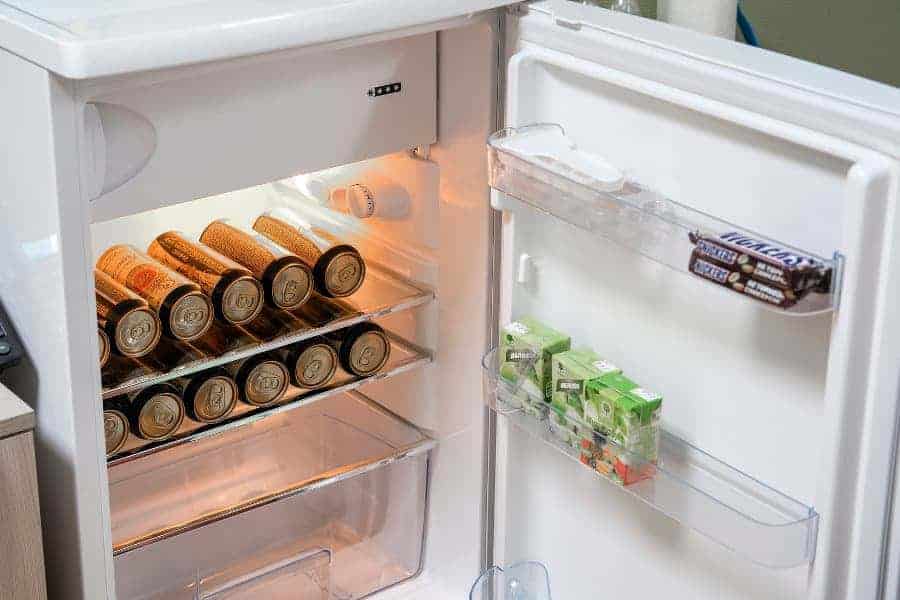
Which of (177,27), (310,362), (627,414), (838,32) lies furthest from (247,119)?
(838,32)

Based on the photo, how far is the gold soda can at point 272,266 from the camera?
153 centimetres

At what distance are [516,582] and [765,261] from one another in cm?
66

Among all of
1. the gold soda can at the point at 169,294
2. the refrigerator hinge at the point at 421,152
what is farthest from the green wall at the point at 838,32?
the gold soda can at the point at 169,294

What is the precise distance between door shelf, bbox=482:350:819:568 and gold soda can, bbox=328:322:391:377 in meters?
0.27

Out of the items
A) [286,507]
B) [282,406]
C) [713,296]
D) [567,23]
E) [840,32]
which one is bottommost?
[286,507]

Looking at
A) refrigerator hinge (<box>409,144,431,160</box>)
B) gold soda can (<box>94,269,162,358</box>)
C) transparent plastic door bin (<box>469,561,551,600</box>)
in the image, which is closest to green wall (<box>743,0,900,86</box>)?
refrigerator hinge (<box>409,144,431,160</box>)

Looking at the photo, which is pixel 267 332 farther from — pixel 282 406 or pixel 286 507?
pixel 286 507

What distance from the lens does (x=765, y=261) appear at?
106 centimetres

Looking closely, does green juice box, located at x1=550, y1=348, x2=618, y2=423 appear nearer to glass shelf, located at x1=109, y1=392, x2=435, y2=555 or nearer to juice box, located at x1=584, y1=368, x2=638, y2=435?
juice box, located at x1=584, y1=368, x2=638, y2=435

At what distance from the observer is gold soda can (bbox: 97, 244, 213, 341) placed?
144 centimetres

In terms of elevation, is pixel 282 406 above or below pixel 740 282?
below

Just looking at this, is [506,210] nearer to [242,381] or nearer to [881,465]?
[242,381]

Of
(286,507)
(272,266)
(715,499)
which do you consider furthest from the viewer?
(286,507)

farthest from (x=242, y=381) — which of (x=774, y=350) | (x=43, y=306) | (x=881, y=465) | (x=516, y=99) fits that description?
(x=881, y=465)
